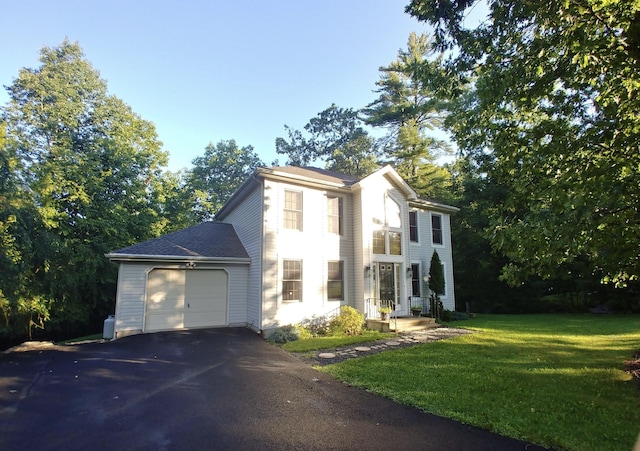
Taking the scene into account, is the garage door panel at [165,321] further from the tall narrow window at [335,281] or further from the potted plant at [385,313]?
the potted plant at [385,313]

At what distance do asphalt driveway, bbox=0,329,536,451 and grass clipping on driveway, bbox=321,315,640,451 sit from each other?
1.56 ft

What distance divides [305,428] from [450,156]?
90.1 ft

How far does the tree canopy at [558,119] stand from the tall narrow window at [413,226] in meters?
8.67

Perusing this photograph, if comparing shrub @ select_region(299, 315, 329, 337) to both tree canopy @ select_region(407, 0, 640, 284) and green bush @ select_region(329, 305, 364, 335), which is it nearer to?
green bush @ select_region(329, 305, 364, 335)

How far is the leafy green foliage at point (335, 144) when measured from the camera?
30312 millimetres

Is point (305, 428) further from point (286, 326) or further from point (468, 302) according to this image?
point (468, 302)

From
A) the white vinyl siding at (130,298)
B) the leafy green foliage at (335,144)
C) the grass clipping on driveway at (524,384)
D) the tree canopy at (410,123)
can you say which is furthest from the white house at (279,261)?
the leafy green foliage at (335,144)

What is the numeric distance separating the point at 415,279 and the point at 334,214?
5.50m

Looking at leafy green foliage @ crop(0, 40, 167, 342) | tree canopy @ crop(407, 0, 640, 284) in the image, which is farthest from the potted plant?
leafy green foliage @ crop(0, 40, 167, 342)

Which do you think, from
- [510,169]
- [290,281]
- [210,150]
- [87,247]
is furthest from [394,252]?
[210,150]

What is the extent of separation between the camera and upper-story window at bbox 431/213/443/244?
16.8 metres

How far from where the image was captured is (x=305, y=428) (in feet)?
14.0

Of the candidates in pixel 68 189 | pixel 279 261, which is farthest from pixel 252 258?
pixel 68 189

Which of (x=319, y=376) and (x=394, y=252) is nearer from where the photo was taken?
(x=319, y=376)
